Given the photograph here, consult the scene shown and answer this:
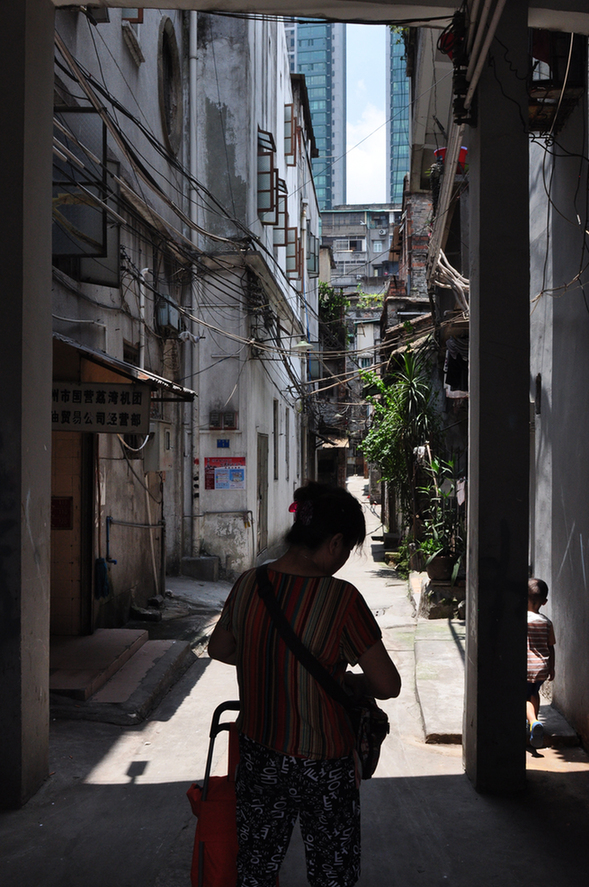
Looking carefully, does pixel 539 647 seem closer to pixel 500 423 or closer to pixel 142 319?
pixel 500 423

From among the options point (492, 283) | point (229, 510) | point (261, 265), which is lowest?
point (229, 510)

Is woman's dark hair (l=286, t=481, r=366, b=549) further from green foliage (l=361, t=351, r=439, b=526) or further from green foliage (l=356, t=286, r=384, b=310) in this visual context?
green foliage (l=356, t=286, r=384, b=310)

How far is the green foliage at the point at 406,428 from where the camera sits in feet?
42.4

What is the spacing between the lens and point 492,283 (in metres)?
4.24

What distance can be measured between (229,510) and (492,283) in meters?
9.34

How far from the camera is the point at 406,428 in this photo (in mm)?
13281

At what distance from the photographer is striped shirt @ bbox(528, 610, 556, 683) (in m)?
4.96

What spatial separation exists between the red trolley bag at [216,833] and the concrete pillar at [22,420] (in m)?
1.68

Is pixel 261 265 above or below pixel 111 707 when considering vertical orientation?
above

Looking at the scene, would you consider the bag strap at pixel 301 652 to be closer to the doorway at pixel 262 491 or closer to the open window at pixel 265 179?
the doorway at pixel 262 491

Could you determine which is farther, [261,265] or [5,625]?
[261,265]

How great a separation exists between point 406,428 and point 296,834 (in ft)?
32.7

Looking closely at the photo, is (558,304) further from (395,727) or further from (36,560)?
(36,560)

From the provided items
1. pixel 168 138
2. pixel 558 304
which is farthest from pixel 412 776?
pixel 168 138
